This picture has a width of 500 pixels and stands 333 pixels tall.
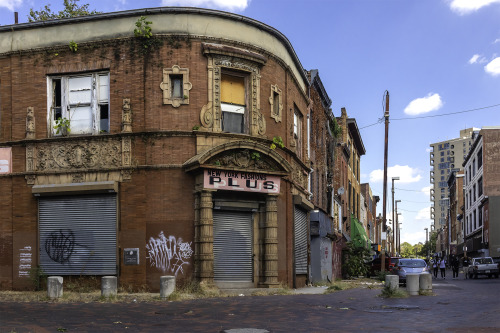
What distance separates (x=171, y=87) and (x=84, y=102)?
322cm

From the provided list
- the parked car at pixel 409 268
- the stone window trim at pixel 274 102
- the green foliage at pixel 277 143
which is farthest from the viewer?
the parked car at pixel 409 268

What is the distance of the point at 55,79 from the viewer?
2255 cm

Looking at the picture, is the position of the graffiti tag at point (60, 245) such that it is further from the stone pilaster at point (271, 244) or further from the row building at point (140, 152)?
the stone pilaster at point (271, 244)

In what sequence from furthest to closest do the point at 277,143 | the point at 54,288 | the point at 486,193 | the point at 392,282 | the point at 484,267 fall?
the point at 486,193 < the point at 484,267 < the point at 277,143 < the point at 392,282 < the point at 54,288

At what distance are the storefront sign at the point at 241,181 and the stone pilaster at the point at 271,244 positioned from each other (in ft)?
1.46

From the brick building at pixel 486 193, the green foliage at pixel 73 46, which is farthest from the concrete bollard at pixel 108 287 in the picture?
the brick building at pixel 486 193

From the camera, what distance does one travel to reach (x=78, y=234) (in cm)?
2162

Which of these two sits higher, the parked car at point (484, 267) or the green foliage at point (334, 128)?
the green foliage at point (334, 128)

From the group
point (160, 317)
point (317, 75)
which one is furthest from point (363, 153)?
point (160, 317)

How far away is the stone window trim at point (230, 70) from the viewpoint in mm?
21891

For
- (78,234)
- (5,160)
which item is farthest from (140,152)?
(5,160)

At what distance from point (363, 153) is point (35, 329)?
56.0m

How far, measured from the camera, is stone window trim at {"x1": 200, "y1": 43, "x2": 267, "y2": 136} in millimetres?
21891

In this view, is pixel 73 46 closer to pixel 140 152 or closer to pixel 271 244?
pixel 140 152
